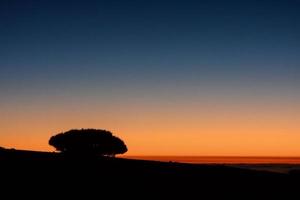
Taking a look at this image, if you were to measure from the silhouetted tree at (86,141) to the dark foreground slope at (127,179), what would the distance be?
37.5 metres

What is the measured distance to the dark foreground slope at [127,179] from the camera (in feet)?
28.7

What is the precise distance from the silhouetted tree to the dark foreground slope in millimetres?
37514

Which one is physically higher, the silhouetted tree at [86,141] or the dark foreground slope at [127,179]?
the silhouetted tree at [86,141]

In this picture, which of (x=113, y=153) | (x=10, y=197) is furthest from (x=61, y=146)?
(x=10, y=197)

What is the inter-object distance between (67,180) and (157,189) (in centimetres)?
181

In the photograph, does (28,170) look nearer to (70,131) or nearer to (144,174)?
(144,174)

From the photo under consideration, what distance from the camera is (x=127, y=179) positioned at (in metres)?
9.73

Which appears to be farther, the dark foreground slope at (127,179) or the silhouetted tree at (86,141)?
the silhouetted tree at (86,141)

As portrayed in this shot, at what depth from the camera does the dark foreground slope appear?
8758 millimetres

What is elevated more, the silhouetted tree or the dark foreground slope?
the silhouetted tree

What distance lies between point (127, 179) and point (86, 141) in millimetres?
39509

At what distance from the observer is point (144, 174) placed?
10305 mm

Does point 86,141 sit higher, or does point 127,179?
point 86,141

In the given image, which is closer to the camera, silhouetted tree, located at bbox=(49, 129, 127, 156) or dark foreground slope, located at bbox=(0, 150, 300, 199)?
dark foreground slope, located at bbox=(0, 150, 300, 199)
